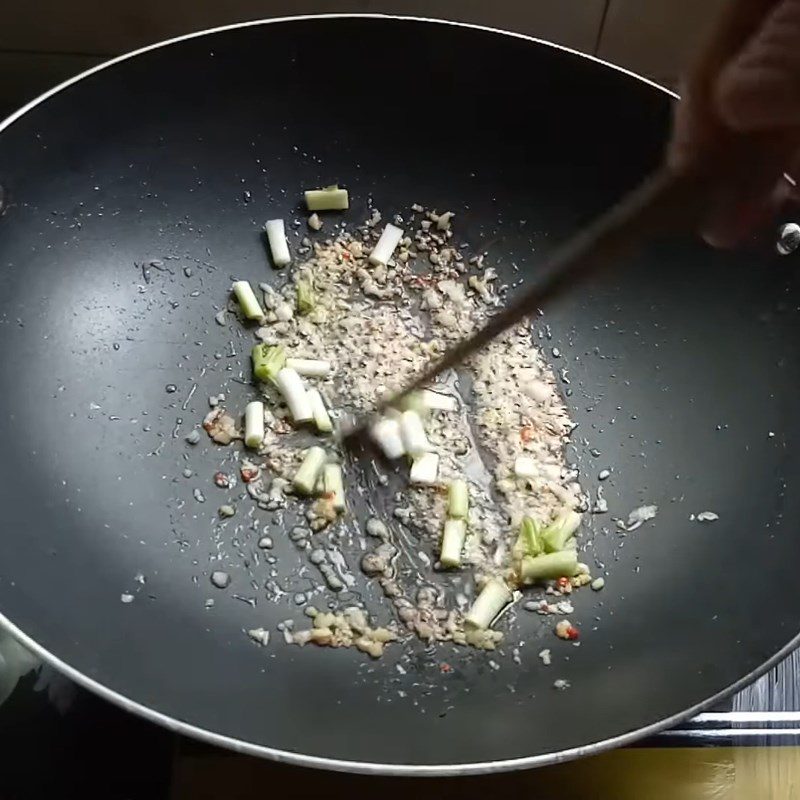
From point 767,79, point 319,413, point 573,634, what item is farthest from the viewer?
point 319,413

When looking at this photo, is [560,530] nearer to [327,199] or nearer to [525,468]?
[525,468]

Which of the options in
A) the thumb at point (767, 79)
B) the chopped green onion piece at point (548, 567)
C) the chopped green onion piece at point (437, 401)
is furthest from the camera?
the chopped green onion piece at point (437, 401)

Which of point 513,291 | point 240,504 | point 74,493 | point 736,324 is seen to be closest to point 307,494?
point 240,504

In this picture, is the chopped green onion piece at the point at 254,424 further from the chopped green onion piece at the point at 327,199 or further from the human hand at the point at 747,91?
the human hand at the point at 747,91

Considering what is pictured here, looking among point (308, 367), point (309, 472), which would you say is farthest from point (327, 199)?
point (309, 472)

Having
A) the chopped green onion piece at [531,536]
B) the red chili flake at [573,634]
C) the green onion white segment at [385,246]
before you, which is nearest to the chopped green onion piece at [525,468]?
the chopped green onion piece at [531,536]
